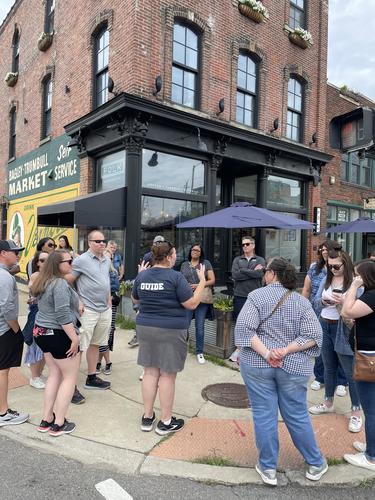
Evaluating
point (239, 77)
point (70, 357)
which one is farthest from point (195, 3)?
point (70, 357)

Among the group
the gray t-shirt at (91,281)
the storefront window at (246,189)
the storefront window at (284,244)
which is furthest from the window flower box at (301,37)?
the gray t-shirt at (91,281)

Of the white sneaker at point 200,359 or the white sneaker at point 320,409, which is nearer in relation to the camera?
the white sneaker at point 320,409

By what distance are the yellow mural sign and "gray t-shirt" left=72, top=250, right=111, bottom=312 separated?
663 centimetres

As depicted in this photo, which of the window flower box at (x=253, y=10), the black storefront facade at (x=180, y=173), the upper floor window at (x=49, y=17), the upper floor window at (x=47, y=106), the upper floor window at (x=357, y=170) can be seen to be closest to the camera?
the black storefront facade at (x=180, y=173)

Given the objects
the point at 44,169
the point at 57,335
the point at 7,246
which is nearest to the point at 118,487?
the point at 57,335

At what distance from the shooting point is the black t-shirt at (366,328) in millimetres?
3061

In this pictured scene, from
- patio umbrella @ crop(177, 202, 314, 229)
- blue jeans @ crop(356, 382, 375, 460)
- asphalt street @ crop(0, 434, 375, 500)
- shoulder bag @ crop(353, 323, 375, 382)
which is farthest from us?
patio umbrella @ crop(177, 202, 314, 229)

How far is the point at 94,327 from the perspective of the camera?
4.73 meters

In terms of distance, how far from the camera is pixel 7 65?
1712cm

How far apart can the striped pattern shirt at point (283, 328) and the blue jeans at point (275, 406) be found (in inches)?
3.0

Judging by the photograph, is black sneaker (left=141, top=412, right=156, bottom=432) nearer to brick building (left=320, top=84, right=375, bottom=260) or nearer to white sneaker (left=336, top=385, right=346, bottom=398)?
white sneaker (left=336, top=385, right=346, bottom=398)

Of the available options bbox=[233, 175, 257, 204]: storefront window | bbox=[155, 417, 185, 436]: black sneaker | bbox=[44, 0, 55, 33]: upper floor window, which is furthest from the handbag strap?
bbox=[44, 0, 55, 33]: upper floor window

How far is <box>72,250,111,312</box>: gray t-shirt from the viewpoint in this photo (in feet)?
15.2

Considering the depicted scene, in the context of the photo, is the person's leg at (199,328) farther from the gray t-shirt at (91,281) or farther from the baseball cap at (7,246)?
the baseball cap at (7,246)
